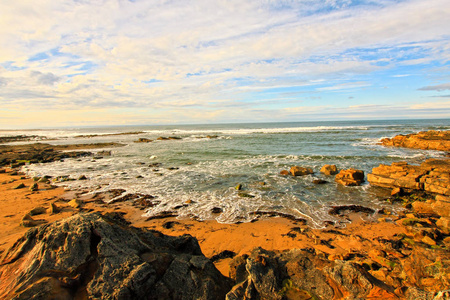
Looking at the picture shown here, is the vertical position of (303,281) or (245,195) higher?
(303,281)

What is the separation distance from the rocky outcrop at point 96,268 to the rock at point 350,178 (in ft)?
39.3

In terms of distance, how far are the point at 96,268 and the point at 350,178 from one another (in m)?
14.1

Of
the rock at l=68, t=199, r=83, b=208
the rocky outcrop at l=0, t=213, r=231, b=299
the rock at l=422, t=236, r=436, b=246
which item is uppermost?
the rocky outcrop at l=0, t=213, r=231, b=299

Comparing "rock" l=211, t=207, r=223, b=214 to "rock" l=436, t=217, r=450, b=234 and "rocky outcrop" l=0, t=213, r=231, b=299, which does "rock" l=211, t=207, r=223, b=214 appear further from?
"rock" l=436, t=217, r=450, b=234

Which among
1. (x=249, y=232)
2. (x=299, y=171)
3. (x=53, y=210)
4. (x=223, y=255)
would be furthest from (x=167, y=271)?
(x=299, y=171)

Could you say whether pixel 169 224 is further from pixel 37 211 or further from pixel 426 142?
pixel 426 142

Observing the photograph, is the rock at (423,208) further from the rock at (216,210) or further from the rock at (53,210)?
the rock at (53,210)

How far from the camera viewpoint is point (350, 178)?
13344 mm

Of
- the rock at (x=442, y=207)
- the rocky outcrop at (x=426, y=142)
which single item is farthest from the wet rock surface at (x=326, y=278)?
the rocky outcrop at (x=426, y=142)

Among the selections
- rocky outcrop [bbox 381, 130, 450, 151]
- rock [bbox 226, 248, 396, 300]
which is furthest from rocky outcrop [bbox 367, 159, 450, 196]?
rocky outcrop [bbox 381, 130, 450, 151]

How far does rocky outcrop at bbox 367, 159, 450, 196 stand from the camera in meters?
10.9

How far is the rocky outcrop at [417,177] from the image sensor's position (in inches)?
428

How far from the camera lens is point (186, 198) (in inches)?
442

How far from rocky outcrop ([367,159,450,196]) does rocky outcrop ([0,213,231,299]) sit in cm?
1285
